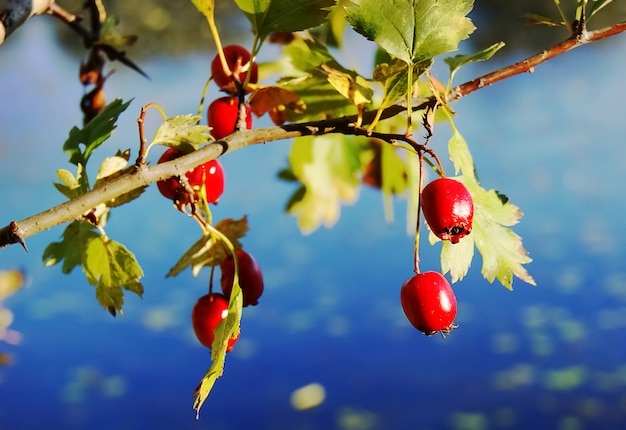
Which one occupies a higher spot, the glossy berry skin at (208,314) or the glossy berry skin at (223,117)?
the glossy berry skin at (223,117)

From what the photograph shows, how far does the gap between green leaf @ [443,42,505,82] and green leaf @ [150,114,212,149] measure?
16cm

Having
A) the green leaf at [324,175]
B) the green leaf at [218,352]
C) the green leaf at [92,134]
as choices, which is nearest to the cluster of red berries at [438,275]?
the green leaf at [218,352]

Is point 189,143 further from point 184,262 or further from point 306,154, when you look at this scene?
point 306,154

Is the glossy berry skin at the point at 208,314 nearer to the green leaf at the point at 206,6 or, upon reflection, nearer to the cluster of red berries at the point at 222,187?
the cluster of red berries at the point at 222,187

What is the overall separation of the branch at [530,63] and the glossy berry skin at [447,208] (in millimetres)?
64

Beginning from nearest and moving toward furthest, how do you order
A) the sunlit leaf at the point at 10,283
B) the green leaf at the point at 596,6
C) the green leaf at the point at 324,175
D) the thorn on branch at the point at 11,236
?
1. the thorn on branch at the point at 11,236
2. the green leaf at the point at 596,6
3. the sunlit leaf at the point at 10,283
4. the green leaf at the point at 324,175

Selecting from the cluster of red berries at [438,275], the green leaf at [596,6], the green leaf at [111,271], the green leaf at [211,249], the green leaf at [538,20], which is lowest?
the cluster of red berries at [438,275]

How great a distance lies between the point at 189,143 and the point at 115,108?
0.07 metres

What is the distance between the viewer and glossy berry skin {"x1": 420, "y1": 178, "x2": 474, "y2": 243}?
40 centimetres

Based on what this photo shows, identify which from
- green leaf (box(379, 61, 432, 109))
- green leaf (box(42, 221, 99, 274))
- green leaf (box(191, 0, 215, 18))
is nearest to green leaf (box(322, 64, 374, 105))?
green leaf (box(379, 61, 432, 109))

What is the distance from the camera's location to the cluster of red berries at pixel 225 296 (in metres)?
0.51

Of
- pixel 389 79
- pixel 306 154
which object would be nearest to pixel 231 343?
pixel 389 79

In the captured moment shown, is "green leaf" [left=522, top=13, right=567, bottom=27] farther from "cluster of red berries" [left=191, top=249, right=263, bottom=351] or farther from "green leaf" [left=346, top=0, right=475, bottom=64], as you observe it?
"cluster of red berries" [left=191, top=249, right=263, bottom=351]

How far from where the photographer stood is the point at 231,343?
46 centimetres
